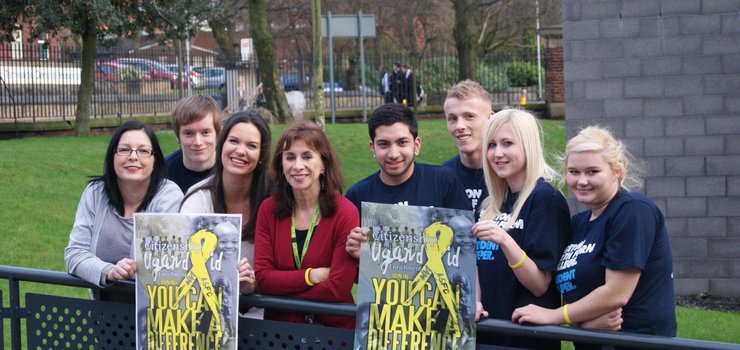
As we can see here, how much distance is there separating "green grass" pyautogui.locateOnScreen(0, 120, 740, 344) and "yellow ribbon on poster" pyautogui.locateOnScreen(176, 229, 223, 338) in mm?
4116

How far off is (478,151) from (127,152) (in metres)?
1.62

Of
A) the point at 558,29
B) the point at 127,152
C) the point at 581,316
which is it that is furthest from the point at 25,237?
the point at 558,29

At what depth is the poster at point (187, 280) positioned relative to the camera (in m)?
4.01

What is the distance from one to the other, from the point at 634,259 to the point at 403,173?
1162mm

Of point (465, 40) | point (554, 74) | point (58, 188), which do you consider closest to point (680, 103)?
point (58, 188)

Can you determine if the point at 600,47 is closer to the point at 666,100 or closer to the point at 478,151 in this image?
the point at 666,100

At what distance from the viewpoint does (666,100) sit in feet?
33.5

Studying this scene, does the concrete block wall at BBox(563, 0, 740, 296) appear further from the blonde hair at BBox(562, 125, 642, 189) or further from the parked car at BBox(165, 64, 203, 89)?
the parked car at BBox(165, 64, 203, 89)

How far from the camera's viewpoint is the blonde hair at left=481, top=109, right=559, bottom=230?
3.89m

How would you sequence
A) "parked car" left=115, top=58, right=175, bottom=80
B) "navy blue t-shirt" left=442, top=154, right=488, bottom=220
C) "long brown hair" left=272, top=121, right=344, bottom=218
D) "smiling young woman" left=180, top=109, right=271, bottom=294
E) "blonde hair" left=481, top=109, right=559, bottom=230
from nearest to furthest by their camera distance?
1. "blonde hair" left=481, top=109, right=559, bottom=230
2. "long brown hair" left=272, top=121, right=344, bottom=218
3. "smiling young woman" left=180, top=109, right=271, bottom=294
4. "navy blue t-shirt" left=442, top=154, right=488, bottom=220
5. "parked car" left=115, top=58, right=175, bottom=80

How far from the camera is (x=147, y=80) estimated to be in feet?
77.7

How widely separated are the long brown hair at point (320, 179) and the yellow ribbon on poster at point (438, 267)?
0.53 meters

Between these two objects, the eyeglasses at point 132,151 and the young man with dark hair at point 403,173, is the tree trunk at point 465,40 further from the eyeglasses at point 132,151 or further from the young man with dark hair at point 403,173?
the young man with dark hair at point 403,173

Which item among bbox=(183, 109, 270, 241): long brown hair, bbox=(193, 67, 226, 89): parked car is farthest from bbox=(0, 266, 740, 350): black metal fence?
bbox=(193, 67, 226, 89): parked car
